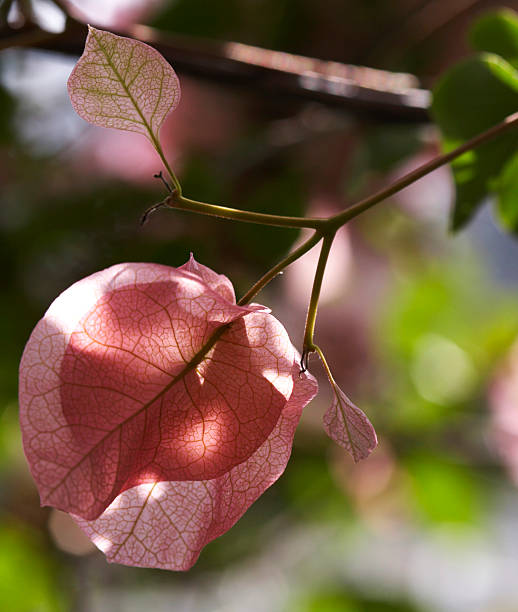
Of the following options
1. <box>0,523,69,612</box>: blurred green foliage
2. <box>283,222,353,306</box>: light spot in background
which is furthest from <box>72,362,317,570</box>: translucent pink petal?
<box>0,523,69,612</box>: blurred green foliage

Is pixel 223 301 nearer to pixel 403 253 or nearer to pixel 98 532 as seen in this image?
pixel 98 532

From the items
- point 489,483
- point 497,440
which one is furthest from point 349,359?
point 489,483

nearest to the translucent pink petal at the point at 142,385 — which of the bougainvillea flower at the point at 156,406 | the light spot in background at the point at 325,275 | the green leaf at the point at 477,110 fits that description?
the bougainvillea flower at the point at 156,406

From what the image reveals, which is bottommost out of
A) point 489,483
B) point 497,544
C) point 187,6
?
point 497,544

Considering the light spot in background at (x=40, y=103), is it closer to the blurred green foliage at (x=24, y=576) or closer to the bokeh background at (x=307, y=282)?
the bokeh background at (x=307, y=282)

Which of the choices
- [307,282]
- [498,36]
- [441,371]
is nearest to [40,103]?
[307,282]

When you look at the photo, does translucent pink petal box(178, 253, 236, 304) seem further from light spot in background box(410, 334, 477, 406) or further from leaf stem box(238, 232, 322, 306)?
light spot in background box(410, 334, 477, 406)
